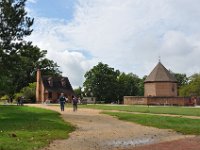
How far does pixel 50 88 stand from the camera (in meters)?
114

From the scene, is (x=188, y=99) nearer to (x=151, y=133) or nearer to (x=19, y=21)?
(x=19, y=21)

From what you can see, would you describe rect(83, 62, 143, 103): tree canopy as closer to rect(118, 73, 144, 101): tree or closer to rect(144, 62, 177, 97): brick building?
rect(118, 73, 144, 101): tree

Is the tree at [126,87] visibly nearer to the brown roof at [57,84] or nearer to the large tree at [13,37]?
the brown roof at [57,84]

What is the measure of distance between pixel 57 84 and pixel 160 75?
92.5 ft

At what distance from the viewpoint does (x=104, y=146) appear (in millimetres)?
16844

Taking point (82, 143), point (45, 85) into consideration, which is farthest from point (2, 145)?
point (45, 85)

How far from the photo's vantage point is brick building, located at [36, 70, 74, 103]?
368 feet

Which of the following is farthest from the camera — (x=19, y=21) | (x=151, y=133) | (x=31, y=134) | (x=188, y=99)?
(x=188, y=99)

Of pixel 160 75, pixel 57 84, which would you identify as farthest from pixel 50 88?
pixel 160 75

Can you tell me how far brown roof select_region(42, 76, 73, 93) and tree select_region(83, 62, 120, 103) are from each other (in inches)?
332

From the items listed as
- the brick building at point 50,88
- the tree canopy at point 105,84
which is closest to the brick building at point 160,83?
the tree canopy at point 105,84

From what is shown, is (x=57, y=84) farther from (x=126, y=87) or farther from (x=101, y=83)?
(x=126, y=87)

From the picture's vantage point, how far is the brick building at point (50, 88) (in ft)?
368

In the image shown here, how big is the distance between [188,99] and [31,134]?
7137 cm
